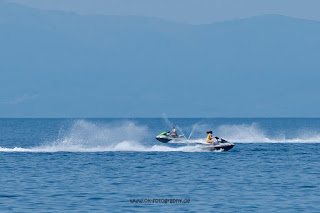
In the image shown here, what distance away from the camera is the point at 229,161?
185 ft

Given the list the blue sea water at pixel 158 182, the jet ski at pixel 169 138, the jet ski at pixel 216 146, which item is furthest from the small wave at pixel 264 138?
the blue sea water at pixel 158 182

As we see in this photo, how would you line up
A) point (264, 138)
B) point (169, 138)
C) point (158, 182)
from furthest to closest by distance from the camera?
1. point (264, 138)
2. point (169, 138)
3. point (158, 182)

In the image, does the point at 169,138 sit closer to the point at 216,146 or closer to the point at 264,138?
the point at 216,146

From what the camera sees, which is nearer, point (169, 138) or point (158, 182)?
point (158, 182)

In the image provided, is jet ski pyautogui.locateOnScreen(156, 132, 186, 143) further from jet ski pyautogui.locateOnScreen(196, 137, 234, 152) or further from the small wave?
the small wave

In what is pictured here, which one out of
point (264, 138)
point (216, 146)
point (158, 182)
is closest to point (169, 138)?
point (216, 146)

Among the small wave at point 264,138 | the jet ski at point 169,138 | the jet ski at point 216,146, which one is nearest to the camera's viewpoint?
the jet ski at point 216,146

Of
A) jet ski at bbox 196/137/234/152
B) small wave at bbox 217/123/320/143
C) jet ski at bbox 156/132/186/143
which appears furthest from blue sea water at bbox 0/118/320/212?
small wave at bbox 217/123/320/143

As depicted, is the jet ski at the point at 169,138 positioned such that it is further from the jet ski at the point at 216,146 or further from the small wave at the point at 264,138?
the small wave at the point at 264,138

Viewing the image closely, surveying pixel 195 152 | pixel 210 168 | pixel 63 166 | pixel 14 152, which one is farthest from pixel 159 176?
pixel 14 152

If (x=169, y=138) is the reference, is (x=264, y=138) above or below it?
above

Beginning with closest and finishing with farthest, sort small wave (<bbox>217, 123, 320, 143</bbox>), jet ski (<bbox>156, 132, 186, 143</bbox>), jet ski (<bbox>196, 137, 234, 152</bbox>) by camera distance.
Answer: jet ski (<bbox>196, 137, 234, 152</bbox>), jet ski (<bbox>156, 132, 186, 143</bbox>), small wave (<bbox>217, 123, 320, 143</bbox>)

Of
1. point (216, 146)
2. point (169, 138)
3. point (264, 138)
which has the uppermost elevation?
point (264, 138)

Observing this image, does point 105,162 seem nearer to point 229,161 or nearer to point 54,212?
point 229,161
